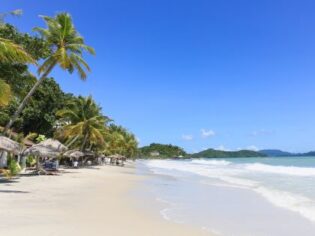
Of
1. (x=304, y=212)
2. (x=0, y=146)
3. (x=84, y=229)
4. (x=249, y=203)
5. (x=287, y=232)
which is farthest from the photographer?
(x=0, y=146)

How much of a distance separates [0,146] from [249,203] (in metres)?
9.36

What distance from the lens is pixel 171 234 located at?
7750 millimetres

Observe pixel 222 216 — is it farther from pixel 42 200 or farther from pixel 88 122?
pixel 88 122

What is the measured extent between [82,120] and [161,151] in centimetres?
15118

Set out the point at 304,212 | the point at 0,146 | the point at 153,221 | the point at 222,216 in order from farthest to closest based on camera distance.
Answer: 1. the point at 0,146
2. the point at 304,212
3. the point at 222,216
4. the point at 153,221

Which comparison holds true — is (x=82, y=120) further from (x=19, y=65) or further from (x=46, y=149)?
(x=19, y=65)

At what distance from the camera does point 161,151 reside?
189 m

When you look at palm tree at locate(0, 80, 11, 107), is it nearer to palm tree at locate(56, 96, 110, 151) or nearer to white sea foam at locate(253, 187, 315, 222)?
white sea foam at locate(253, 187, 315, 222)

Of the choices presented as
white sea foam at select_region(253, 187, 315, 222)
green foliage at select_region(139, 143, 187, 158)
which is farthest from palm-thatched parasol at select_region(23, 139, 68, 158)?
green foliage at select_region(139, 143, 187, 158)

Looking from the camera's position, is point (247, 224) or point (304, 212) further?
point (304, 212)

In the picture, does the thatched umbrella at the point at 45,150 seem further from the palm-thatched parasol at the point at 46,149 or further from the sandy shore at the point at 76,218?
the sandy shore at the point at 76,218

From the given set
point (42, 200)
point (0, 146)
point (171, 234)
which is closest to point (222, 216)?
point (171, 234)

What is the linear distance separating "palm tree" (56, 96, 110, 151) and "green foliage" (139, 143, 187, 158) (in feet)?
447

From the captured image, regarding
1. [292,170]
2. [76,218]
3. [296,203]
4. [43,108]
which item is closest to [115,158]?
[292,170]
